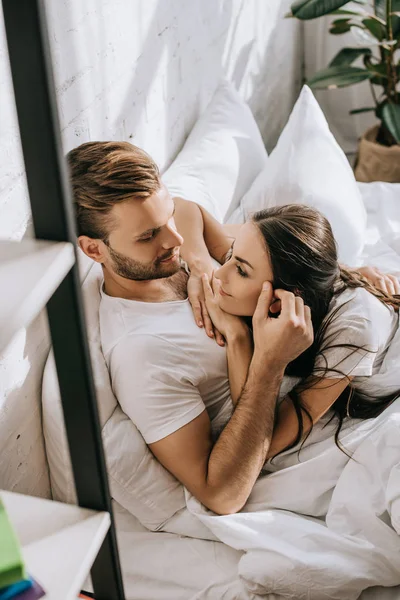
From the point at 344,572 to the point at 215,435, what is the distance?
0.39 m

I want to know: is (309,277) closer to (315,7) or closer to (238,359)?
(238,359)

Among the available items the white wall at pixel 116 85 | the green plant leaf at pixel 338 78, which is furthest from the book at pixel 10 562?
the green plant leaf at pixel 338 78

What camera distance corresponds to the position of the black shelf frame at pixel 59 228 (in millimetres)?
528

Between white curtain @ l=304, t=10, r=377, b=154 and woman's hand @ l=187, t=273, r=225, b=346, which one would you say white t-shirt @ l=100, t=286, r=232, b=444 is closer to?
woman's hand @ l=187, t=273, r=225, b=346

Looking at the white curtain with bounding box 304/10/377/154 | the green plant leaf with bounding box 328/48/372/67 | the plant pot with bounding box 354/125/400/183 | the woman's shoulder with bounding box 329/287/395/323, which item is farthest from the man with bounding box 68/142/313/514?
the white curtain with bounding box 304/10/377/154

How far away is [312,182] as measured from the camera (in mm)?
1881

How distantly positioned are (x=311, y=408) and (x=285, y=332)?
0.17m

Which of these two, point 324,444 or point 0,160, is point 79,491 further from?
point 324,444

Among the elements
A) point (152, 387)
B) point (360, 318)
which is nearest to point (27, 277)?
point (152, 387)

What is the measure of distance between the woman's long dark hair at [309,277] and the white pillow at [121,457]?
28cm

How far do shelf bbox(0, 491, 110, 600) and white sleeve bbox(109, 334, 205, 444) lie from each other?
48cm

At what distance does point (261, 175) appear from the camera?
6.51 feet

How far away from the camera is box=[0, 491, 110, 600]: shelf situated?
68cm

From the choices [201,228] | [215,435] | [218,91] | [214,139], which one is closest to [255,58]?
[218,91]
